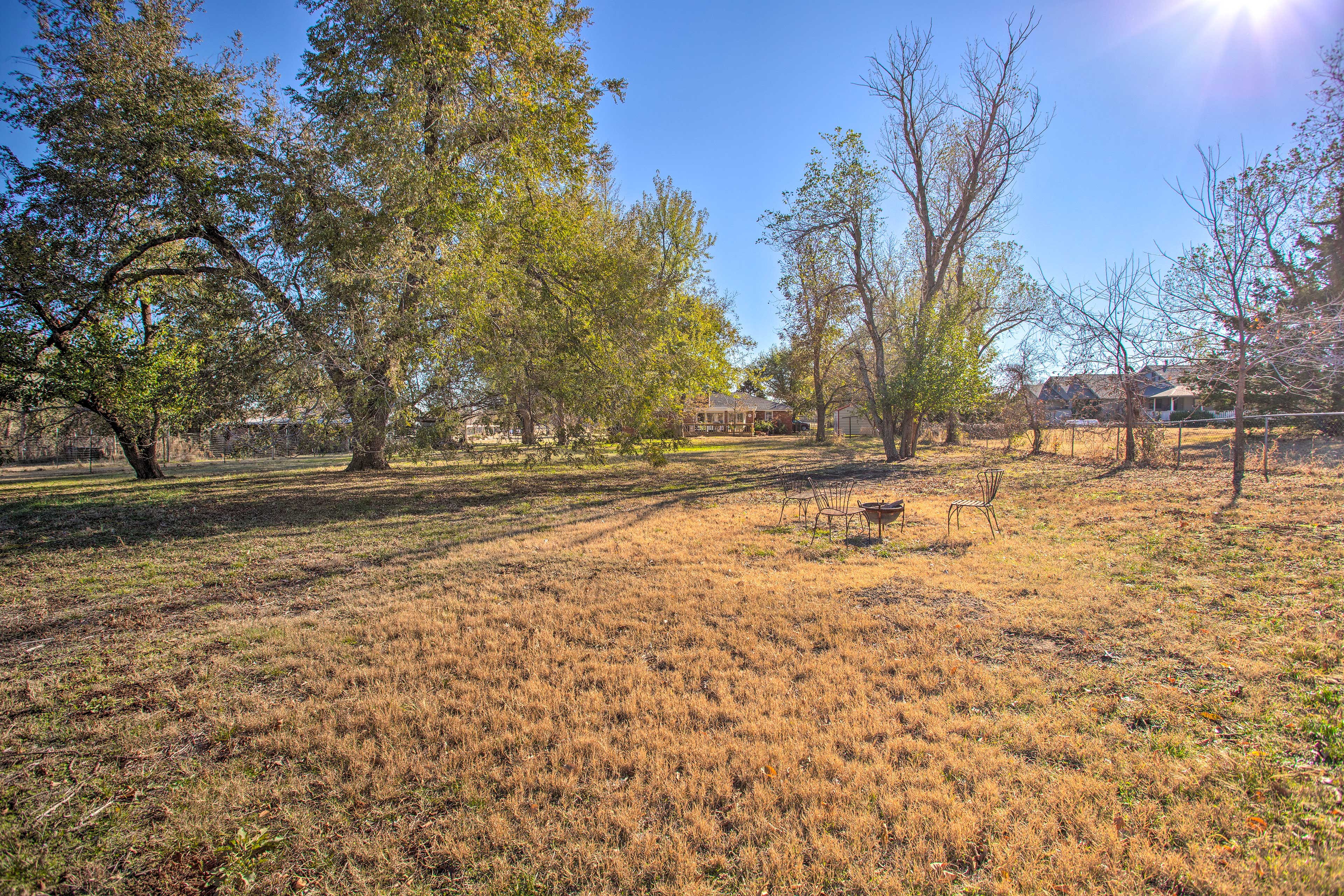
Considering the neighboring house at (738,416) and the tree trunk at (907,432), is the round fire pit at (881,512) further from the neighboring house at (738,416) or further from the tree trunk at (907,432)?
the neighboring house at (738,416)

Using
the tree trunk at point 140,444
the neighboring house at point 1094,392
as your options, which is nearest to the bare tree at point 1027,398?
the neighboring house at point 1094,392

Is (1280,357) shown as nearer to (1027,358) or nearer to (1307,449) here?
(1307,449)

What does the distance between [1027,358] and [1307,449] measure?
9.29 meters

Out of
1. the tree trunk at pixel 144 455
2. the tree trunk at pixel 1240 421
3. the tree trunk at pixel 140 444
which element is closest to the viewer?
the tree trunk at pixel 1240 421

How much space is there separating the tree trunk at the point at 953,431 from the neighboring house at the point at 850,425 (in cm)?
1384

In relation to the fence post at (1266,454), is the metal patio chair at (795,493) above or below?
below

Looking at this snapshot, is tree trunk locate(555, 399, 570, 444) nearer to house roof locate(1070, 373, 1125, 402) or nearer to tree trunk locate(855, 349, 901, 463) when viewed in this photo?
tree trunk locate(855, 349, 901, 463)

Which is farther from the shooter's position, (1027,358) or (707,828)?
(1027,358)

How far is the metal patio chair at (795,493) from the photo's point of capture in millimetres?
10914

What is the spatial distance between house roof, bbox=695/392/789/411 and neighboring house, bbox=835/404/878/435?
494 centimetres

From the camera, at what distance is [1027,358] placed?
24.5 meters

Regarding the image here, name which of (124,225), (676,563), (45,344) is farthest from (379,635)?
(45,344)

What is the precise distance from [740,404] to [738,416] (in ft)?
4.68

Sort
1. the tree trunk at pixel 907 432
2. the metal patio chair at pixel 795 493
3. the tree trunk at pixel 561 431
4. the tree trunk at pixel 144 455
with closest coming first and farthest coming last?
the metal patio chair at pixel 795 493
the tree trunk at pixel 561 431
the tree trunk at pixel 144 455
the tree trunk at pixel 907 432
